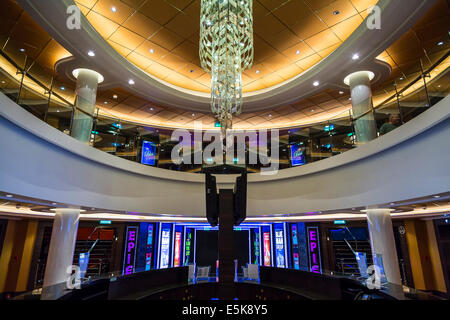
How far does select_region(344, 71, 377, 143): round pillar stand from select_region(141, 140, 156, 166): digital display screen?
6.13 meters

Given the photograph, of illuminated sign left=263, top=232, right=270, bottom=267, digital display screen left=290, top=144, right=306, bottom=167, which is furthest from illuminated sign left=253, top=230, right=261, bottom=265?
digital display screen left=290, top=144, right=306, bottom=167

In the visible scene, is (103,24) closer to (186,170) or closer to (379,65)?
(186,170)

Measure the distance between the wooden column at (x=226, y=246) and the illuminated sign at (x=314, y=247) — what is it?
773 centimetres

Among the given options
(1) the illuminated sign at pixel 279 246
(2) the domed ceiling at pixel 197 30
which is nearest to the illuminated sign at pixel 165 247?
(1) the illuminated sign at pixel 279 246

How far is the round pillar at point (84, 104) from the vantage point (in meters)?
5.98

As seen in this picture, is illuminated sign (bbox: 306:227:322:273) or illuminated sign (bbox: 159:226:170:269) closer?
illuminated sign (bbox: 306:227:322:273)

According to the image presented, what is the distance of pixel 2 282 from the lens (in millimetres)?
9430

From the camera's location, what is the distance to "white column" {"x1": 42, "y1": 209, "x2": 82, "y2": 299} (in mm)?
5824

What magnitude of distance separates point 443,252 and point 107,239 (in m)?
14.1

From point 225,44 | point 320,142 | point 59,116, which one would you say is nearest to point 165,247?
point 59,116

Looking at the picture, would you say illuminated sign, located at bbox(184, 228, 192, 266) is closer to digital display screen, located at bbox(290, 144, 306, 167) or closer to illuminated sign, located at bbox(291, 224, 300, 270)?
illuminated sign, located at bbox(291, 224, 300, 270)

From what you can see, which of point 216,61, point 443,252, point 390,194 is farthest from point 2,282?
point 443,252

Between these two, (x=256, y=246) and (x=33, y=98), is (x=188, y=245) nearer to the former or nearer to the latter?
(x=256, y=246)

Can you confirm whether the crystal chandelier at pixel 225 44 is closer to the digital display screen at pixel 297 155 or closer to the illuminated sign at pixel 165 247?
the digital display screen at pixel 297 155
